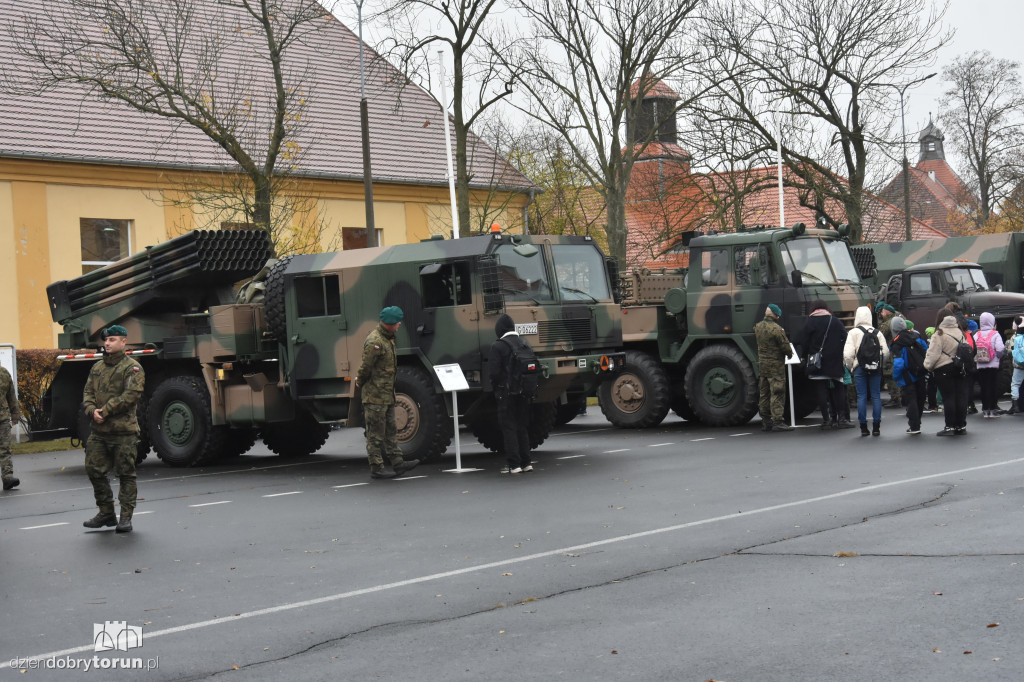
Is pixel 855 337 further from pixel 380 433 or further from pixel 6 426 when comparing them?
pixel 6 426

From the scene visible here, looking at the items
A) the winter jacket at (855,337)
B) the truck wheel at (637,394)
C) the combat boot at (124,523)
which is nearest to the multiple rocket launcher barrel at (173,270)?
the truck wheel at (637,394)

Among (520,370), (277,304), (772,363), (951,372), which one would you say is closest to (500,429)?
(520,370)

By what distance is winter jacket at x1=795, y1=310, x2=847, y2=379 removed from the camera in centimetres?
1753

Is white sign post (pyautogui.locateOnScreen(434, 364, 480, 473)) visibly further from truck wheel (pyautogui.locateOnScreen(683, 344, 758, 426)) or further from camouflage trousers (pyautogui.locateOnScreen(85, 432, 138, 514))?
truck wheel (pyautogui.locateOnScreen(683, 344, 758, 426))

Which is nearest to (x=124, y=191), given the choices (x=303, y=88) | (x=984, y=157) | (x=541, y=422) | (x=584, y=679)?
(x=303, y=88)

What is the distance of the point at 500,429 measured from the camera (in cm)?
1666

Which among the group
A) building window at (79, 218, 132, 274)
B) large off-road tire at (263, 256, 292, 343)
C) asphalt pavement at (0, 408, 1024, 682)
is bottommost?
asphalt pavement at (0, 408, 1024, 682)

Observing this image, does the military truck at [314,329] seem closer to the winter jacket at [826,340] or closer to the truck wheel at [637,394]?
the winter jacket at [826,340]

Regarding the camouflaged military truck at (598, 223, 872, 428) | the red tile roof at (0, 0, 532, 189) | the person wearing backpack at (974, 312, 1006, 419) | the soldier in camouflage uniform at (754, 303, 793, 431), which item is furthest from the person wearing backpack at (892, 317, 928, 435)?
the red tile roof at (0, 0, 532, 189)

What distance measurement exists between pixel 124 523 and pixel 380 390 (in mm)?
3963

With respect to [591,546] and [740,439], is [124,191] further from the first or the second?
[591,546]

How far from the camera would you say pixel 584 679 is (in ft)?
18.4

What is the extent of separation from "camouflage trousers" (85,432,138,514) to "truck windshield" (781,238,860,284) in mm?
11105

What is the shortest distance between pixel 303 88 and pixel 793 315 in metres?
21.5
